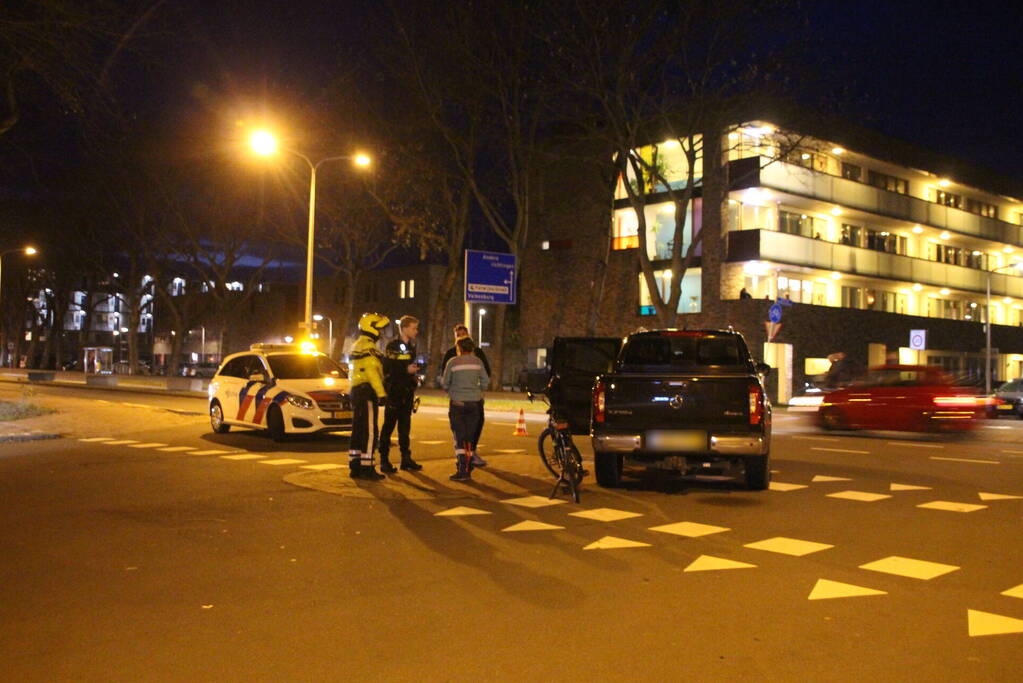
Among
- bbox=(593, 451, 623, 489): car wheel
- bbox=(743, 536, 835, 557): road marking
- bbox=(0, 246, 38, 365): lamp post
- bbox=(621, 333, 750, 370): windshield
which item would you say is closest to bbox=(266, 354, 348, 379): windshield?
bbox=(621, 333, 750, 370): windshield

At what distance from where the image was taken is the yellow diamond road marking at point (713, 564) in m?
6.83

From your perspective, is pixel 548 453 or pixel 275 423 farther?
pixel 275 423

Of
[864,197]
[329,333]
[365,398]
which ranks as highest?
[864,197]

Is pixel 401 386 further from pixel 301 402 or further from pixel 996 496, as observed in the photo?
pixel 996 496

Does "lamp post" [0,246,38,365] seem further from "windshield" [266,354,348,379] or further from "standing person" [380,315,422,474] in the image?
"standing person" [380,315,422,474]

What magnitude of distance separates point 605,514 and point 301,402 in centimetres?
774

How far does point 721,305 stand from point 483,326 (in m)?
28.6

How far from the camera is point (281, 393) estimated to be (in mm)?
15578

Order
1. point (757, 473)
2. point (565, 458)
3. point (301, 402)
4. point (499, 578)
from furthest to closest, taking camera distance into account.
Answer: point (301, 402), point (757, 473), point (565, 458), point (499, 578)

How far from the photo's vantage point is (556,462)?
1066 centimetres

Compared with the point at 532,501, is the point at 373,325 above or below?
above

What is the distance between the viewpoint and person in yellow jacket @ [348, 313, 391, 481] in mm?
11211

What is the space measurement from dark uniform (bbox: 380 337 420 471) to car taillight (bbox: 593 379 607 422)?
8.75 feet

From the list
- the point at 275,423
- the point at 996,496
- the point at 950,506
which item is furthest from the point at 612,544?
the point at 275,423
